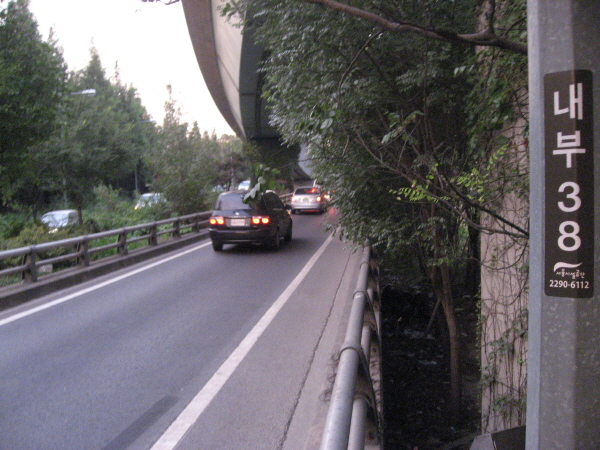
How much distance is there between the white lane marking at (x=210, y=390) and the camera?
475 cm

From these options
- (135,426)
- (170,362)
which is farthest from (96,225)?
(135,426)

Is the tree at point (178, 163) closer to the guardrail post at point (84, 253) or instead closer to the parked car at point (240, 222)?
the parked car at point (240, 222)

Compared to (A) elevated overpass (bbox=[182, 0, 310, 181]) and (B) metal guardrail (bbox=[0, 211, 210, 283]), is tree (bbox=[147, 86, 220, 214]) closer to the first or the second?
(A) elevated overpass (bbox=[182, 0, 310, 181])

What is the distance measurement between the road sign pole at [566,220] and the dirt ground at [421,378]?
9.61ft

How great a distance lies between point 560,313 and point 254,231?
14276 millimetres

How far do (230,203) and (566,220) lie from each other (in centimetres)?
1488

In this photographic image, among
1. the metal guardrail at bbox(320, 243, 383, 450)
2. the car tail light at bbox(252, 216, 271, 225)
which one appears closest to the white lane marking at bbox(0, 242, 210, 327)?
the car tail light at bbox(252, 216, 271, 225)

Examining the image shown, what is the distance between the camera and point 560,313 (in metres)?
2.12

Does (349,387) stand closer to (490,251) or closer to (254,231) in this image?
(490,251)

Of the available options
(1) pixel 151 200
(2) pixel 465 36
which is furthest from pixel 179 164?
(2) pixel 465 36

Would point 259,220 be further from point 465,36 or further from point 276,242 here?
point 465,36

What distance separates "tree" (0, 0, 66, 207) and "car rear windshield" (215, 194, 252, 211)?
6.54 m

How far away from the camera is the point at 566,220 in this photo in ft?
6.84

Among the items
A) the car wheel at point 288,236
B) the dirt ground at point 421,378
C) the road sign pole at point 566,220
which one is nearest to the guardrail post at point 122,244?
the car wheel at point 288,236
